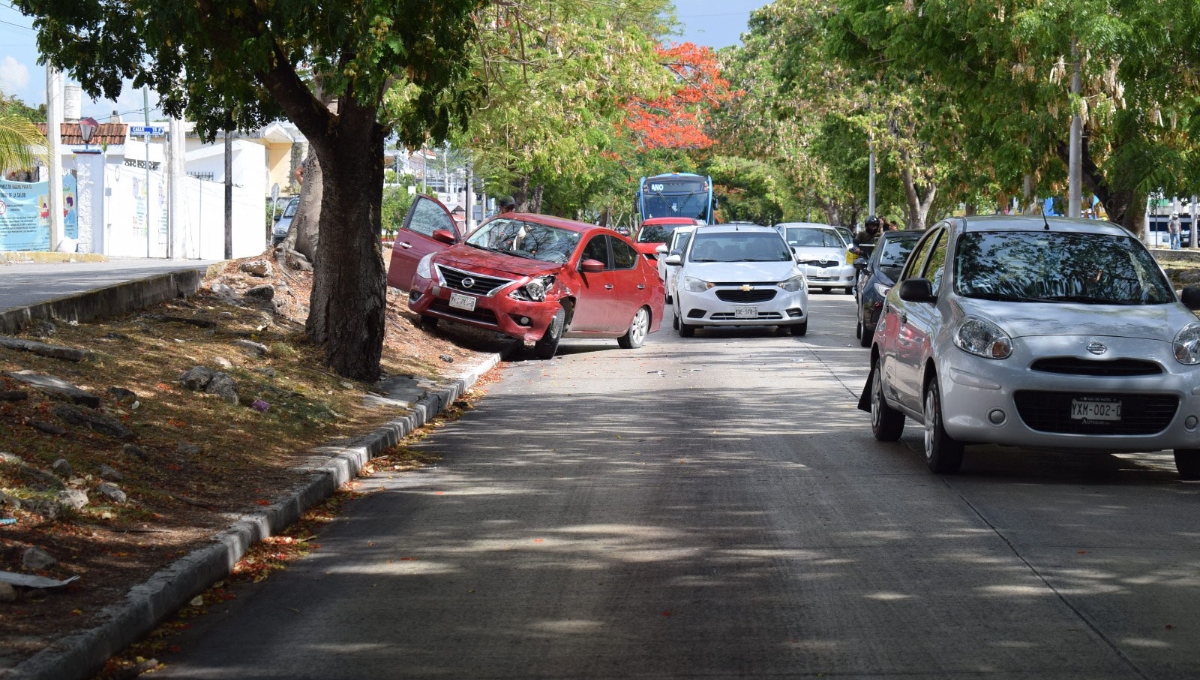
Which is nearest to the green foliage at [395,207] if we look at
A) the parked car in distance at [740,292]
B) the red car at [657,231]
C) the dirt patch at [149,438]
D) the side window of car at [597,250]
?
the red car at [657,231]

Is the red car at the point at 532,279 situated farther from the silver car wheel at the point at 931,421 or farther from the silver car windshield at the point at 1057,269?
the silver car wheel at the point at 931,421

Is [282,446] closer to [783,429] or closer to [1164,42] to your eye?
[783,429]

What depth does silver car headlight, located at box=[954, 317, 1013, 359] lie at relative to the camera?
9.25 m

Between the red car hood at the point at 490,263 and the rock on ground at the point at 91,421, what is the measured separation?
9.38 m

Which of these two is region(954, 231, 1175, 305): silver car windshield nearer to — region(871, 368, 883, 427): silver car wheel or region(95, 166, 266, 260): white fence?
region(871, 368, 883, 427): silver car wheel

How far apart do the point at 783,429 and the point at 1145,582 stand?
5.68 metres

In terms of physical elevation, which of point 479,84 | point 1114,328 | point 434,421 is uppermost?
point 479,84

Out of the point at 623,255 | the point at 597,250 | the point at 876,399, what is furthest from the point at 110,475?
the point at 623,255

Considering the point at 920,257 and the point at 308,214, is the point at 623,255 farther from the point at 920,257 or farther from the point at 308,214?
the point at 920,257

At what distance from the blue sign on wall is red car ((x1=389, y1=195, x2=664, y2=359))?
Result: 17186 millimetres

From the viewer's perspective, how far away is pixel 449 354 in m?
18.1

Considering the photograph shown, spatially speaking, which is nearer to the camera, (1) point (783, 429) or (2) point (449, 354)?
(1) point (783, 429)

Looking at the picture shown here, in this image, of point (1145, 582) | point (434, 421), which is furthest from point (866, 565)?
point (434, 421)

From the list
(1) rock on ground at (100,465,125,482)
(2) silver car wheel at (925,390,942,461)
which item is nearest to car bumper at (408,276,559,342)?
(2) silver car wheel at (925,390,942,461)
